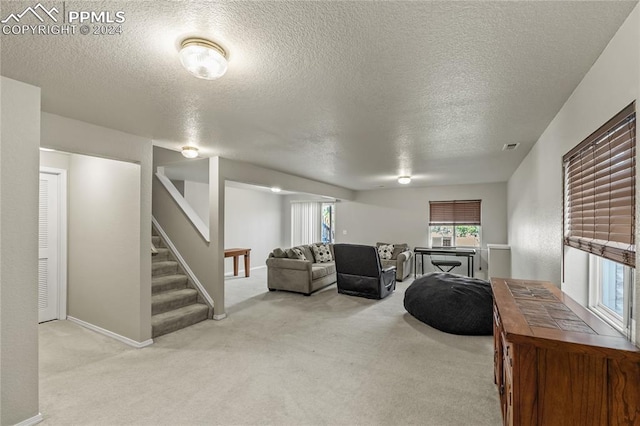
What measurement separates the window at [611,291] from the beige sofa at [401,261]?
482 cm

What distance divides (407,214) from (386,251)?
1294 mm

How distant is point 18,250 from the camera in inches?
77.3

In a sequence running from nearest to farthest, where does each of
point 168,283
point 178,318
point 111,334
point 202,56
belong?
point 202,56 → point 111,334 → point 178,318 → point 168,283

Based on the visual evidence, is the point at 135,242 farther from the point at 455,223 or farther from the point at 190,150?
the point at 455,223

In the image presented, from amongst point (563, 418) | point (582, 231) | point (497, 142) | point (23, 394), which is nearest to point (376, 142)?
point (497, 142)

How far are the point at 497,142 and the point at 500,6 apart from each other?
2.52 m

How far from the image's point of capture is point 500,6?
46.3 inches

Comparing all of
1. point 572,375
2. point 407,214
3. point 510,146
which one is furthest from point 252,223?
point 572,375

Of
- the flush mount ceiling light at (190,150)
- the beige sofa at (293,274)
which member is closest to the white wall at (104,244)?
the flush mount ceiling light at (190,150)

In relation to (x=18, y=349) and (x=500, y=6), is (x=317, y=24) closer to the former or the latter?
(x=500, y=6)

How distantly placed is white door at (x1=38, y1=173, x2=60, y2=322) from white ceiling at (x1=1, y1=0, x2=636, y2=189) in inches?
84.5

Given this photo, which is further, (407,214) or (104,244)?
(407,214)

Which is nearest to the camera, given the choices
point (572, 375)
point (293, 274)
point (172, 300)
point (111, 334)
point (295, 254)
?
point (572, 375)

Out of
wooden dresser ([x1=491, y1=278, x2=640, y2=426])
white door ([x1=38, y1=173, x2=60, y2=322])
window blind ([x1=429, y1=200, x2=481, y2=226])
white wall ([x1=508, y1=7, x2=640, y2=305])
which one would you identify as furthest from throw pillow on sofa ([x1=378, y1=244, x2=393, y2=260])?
white door ([x1=38, y1=173, x2=60, y2=322])
